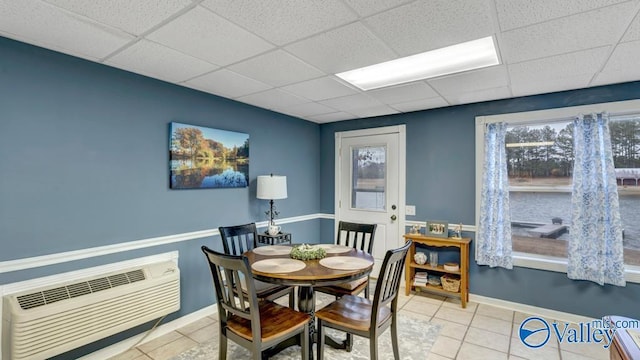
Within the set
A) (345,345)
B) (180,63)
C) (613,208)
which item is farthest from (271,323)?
(613,208)

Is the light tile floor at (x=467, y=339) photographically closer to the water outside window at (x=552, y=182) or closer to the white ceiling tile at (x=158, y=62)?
the water outside window at (x=552, y=182)

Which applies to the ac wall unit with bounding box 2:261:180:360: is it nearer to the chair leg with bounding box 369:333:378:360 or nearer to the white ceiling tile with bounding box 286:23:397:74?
the chair leg with bounding box 369:333:378:360

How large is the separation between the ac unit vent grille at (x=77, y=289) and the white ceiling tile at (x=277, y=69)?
6.34 feet

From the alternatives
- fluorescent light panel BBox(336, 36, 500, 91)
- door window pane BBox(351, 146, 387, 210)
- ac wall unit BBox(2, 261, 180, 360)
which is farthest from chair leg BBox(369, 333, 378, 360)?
door window pane BBox(351, 146, 387, 210)

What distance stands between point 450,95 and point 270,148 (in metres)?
2.29

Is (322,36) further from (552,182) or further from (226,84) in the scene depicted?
(552,182)

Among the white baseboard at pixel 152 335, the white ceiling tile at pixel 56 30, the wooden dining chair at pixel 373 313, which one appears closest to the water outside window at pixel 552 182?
the wooden dining chair at pixel 373 313

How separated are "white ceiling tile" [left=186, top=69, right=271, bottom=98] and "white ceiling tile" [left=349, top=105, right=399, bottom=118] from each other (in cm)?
143

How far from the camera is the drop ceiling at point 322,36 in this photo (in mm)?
1605

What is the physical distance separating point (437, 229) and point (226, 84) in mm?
2953

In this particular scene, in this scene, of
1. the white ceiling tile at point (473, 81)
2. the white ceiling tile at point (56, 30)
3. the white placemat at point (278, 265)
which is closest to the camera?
the white ceiling tile at point (56, 30)

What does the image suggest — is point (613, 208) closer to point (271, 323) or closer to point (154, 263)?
point (271, 323)

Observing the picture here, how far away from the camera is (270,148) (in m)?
3.98
